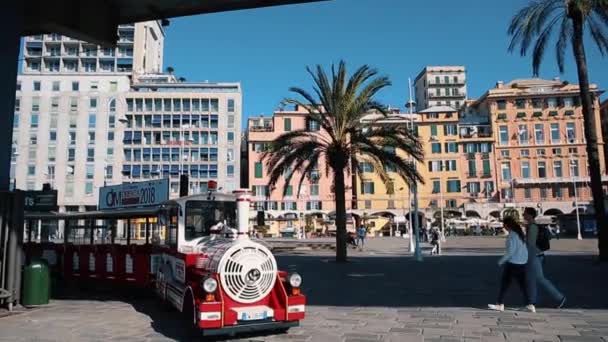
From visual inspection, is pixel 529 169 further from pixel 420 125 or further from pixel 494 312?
pixel 494 312

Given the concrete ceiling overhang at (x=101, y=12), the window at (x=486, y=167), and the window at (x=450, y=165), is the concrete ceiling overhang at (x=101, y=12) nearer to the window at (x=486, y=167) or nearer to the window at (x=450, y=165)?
the window at (x=450, y=165)

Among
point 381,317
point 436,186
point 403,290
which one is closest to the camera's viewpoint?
point 381,317

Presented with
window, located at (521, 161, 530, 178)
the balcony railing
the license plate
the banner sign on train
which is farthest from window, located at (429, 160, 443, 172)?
the license plate

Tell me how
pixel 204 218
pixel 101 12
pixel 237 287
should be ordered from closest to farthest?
1. pixel 237 287
2. pixel 204 218
3. pixel 101 12

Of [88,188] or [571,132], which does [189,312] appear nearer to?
[571,132]

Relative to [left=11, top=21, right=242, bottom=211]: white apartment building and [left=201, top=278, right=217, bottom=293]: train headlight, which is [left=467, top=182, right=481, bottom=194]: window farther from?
[left=201, top=278, right=217, bottom=293]: train headlight

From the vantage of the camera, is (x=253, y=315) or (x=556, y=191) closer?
(x=253, y=315)

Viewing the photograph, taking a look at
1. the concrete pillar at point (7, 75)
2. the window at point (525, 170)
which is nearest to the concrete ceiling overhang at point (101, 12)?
the concrete pillar at point (7, 75)

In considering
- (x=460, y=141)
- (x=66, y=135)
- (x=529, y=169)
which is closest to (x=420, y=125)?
(x=460, y=141)

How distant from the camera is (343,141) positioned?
68.9ft

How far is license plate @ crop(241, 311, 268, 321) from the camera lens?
6.95 metres

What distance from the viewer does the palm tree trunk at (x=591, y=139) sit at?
1823 cm

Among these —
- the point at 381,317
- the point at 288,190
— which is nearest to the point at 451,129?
the point at 288,190

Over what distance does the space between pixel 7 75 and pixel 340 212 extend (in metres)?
13.6
